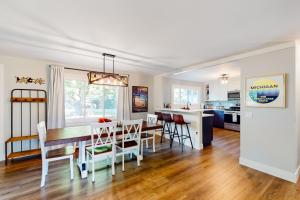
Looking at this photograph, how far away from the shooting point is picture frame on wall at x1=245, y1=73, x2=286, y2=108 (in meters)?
2.56

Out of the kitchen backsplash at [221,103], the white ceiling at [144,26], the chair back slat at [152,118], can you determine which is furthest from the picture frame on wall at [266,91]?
the kitchen backsplash at [221,103]

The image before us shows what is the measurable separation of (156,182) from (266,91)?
264 cm

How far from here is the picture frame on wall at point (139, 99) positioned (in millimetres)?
5293

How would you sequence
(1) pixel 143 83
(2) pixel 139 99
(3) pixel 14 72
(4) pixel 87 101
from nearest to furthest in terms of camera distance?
(3) pixel 14 72, (4) pixel 87 101, (2) pixel 139 99, (1) pixel 143 83

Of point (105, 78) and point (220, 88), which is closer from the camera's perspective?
point (105, 78)

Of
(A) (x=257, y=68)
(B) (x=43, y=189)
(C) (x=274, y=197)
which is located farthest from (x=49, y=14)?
(C) (x=274, y=197)

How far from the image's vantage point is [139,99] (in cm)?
541

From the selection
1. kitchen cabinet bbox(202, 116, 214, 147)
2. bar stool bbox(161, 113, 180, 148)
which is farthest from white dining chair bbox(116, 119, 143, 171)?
kitchen cabinet bbox(202, 116, 214, 147)

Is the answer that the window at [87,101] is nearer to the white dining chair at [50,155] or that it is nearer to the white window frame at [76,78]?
the white window frame at [76,78]

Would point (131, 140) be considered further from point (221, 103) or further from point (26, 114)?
point (221, 103)

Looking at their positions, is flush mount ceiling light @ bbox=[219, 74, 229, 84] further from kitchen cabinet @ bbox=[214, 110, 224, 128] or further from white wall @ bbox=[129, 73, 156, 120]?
white wall @ bbox=[129, 73, 156, 120]

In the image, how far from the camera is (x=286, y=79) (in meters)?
2.53

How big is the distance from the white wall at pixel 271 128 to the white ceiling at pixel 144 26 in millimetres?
378

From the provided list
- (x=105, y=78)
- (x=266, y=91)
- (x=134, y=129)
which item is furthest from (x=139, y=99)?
(x=266, y=91)
